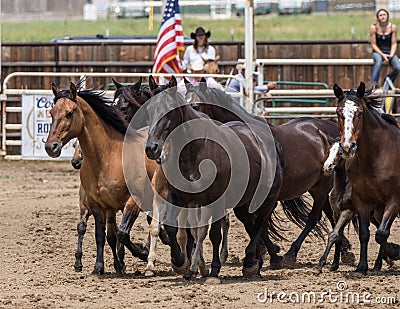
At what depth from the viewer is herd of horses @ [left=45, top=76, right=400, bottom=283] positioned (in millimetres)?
6848

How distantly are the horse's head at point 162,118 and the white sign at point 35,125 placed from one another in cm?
885

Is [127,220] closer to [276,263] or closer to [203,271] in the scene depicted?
[203,271]

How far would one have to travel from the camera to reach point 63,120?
7.06 meters

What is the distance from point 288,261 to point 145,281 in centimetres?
156

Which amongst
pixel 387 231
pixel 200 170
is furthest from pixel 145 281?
pixel 387 231

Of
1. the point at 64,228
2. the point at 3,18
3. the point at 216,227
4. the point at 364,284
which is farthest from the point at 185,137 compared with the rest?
the point at 3,18

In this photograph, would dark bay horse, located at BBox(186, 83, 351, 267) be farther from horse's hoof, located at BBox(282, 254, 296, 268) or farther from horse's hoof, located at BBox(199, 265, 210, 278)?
horse's hoof, located at BBox(199, 265, 210, 278)

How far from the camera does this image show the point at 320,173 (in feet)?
27.3

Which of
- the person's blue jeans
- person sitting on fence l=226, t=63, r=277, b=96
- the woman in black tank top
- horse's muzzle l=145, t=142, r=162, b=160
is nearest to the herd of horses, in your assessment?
horse's muzzle l=145, t=142, r=162, b=160

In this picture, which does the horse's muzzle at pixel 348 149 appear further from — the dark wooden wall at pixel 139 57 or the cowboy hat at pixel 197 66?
the dark wooden wall at pixel 139 57

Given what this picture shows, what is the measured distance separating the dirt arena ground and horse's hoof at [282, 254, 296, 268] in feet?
0.22

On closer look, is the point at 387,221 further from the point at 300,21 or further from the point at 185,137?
the point at 300,21

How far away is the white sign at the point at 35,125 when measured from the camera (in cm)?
1538

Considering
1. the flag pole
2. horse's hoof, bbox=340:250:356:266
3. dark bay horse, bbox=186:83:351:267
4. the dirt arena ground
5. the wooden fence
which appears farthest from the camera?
the wooden fence
